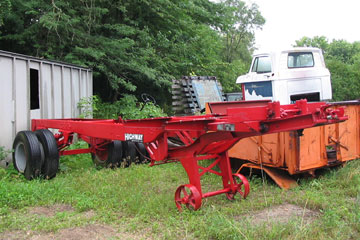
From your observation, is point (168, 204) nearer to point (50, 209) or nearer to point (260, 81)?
point (50, 209)

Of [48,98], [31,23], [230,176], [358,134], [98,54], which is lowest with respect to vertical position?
[230,176]

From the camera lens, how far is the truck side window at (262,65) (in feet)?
31.6

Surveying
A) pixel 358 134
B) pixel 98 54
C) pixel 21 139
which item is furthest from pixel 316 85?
pixel 21 139

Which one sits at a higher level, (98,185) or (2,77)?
(2,77)

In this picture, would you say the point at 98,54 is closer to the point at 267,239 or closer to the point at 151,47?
the point at 151,47

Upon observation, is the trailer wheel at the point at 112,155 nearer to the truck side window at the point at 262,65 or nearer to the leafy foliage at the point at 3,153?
the leafy foliage at the point at 3,153

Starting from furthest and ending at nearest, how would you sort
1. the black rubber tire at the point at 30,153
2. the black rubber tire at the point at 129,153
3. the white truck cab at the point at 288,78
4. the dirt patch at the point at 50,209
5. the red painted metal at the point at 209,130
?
the white truck cab at the point at 288,78 < the black rubber tire at the point at 129,153 < the black rubber tire at the point at 30,153 < the dirt patch at the point at 50,209 < the red painted metal at the point at 209,130

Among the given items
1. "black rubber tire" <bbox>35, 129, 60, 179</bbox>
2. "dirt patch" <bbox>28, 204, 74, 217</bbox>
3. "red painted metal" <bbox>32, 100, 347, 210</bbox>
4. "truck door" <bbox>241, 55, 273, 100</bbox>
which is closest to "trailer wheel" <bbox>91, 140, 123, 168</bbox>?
"black rubber tire" <bbox>35, 129, 60, 179</bbox>

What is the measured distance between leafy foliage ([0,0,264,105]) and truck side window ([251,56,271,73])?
3.49 metres

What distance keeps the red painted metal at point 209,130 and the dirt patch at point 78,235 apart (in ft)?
3.06

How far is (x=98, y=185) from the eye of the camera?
232 inches

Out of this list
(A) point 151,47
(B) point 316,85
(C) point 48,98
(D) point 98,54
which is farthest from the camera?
(A) point 151,47

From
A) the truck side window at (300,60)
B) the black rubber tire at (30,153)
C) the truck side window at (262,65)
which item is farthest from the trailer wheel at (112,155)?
the truck side window at (300,60)

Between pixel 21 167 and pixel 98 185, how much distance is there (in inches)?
77.5
